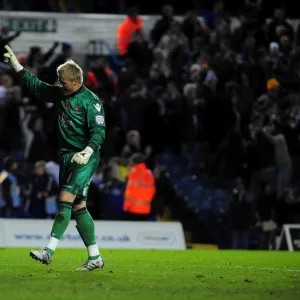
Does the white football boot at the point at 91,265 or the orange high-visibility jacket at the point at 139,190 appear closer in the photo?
the white football boot at the point at 91,265

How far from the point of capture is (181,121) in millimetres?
24047

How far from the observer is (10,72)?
24.4 metres

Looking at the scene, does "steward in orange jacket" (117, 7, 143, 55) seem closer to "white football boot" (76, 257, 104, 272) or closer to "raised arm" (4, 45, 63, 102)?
"raised arm" (4, 45, 63, 102)

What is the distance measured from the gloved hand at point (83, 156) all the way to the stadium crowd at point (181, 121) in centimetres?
991

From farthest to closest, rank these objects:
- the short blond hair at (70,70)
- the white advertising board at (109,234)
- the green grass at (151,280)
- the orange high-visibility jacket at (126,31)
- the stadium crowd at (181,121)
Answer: the orange high-visibility jacket at (126,31), the stadium crowd at (181,121), the white advertising board at (109,234), the short blond hair at (70,70), the green grass at (151,280)

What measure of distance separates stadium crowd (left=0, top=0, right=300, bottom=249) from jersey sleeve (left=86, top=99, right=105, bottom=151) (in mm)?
9480

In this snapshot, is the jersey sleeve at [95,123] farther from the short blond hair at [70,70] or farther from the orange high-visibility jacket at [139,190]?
the orange high-visibility jacket at [139,190]

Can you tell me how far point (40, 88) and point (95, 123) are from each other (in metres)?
0.97

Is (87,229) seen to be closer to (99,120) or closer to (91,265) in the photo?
(91,265)

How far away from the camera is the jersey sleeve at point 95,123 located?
1161 centimetres

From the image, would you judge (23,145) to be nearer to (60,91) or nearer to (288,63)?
(288,63)

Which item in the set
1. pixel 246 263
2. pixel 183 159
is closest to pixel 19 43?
pixel 183 159

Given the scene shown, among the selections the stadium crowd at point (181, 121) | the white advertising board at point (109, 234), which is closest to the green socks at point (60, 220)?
the white advertising board at point (109, 234)

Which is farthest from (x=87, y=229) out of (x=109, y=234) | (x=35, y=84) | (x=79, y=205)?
(x=109, y=234)
